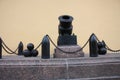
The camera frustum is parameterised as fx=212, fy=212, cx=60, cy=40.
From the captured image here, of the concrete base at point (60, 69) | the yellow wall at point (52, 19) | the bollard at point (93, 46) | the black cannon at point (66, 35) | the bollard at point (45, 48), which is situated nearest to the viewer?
the concrete base at point (60, 69)

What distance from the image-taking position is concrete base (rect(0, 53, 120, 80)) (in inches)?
157

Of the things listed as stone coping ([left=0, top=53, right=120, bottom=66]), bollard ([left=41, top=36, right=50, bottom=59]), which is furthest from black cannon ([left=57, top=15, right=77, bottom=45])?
stone coping ([left=0, top=53, right=120, bottom=66])

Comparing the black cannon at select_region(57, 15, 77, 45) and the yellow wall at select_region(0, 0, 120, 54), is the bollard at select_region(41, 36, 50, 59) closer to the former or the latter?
the black cannon at select_region(57, 15, 77, 45)

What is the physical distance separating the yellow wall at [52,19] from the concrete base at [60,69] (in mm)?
3266

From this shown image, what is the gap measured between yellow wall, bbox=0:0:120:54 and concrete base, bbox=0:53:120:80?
3266mm

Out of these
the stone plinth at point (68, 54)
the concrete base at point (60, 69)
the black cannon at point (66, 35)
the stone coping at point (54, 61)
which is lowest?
the concrete base at point (60, 69)

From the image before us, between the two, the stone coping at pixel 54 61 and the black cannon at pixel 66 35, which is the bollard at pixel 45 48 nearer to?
the stone coping at pixel 54 61

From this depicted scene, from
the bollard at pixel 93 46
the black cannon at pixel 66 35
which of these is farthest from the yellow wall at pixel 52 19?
the bollard at pixel 93 46

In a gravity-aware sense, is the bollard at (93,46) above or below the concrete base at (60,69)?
above

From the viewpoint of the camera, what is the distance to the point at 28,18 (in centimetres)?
748

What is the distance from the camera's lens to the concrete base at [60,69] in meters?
3.98

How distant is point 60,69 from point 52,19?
3.81 m

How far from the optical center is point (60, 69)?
4039 millimetres

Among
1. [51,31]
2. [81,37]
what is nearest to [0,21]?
[51,31]
